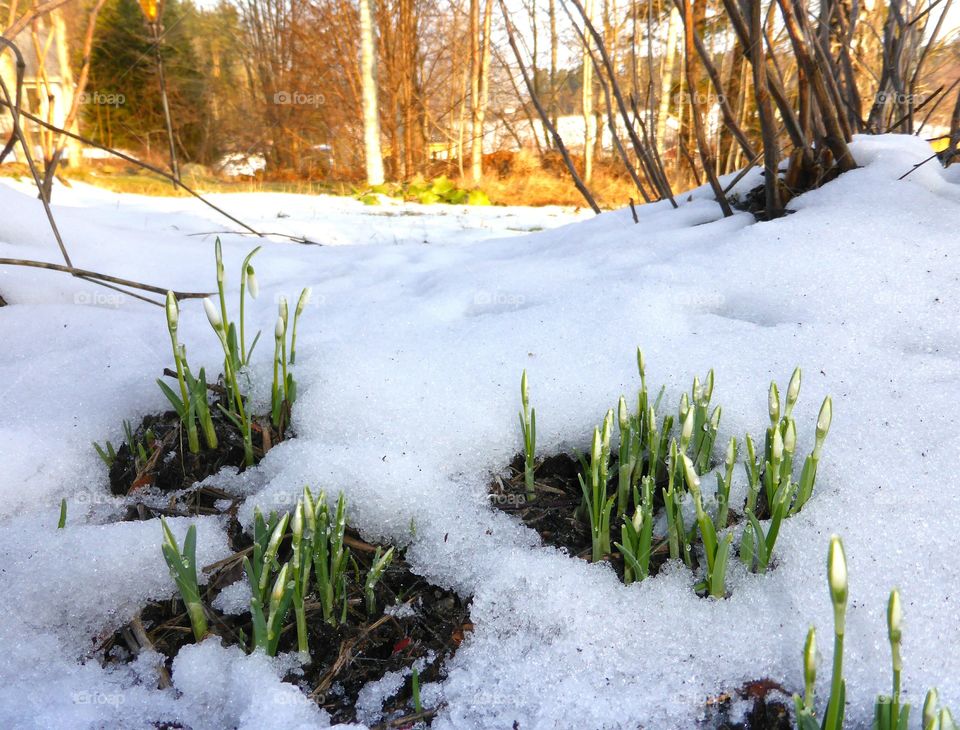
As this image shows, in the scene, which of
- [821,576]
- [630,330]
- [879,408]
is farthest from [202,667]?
[879,408]

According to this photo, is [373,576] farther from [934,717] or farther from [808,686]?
[934,717]

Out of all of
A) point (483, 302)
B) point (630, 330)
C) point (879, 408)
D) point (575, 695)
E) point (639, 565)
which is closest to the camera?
point (575, 695)

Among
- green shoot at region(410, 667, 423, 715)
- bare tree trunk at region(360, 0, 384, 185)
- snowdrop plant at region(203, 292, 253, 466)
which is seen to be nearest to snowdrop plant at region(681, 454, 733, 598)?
green shoot at region(410, 667, 423, 715)

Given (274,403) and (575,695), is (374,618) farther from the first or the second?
(274,403)

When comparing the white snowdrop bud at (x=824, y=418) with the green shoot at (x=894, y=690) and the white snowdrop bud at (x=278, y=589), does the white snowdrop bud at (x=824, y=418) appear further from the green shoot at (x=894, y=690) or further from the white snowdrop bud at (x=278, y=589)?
the white snowdrop bud at (x=278, y=589)

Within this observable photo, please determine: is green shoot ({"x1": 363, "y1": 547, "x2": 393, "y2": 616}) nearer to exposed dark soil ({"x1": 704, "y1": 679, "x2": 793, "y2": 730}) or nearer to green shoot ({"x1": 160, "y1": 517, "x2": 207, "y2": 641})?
green shoot ({"x1": 160, "y1": 517, "x2": 207, "y2": 641})

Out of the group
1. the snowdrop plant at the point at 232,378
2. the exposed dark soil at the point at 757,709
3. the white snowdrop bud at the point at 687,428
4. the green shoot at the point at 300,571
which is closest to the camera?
the exposed dark soil at the point at 757,709

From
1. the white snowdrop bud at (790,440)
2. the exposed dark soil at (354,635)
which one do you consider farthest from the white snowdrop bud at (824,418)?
the exposed dark soil at (354,635)
